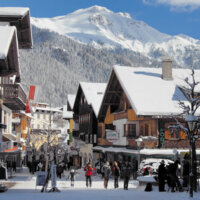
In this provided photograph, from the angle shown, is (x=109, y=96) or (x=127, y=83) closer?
(x=127, y=83)

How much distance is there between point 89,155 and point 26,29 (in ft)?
86.4

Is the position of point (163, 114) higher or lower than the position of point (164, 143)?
higher

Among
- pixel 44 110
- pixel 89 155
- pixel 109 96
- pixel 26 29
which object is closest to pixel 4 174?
pixel 26 29

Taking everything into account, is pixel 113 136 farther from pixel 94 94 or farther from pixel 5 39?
pixel 5 39

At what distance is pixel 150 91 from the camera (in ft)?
120

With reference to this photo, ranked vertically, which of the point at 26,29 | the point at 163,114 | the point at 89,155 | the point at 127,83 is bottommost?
the point at 89,155

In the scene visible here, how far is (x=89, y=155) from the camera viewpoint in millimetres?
53906

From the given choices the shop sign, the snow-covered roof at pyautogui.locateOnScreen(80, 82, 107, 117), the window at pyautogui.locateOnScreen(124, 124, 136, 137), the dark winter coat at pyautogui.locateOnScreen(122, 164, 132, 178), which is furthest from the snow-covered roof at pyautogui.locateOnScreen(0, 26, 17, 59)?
the snow-covered roof at pyautogui.locateOnScreen(80, 82, 107, 117)

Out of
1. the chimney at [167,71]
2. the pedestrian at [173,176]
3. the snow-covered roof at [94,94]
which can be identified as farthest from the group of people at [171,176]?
the snow-covered roof at [94,94]

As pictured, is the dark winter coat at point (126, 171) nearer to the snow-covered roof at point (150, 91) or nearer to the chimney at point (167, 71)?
the snow-covered roof at point (150, 91)

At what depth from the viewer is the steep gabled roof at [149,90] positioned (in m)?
33.5

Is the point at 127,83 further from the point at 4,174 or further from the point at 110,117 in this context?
the point at 4,174

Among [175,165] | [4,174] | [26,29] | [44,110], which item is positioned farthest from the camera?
[44,110]

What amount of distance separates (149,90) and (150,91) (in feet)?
0.71
